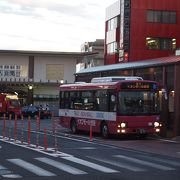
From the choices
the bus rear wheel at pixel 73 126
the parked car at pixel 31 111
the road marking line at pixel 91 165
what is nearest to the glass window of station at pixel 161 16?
the parked car at pixel 31 111

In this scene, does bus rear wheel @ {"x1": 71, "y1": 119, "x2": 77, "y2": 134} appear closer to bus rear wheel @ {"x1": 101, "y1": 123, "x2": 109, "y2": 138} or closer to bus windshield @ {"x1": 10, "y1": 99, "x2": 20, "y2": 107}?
bus rear wheel @ {"x1": 101, "y1": 123, "x2": 109, "y2": 138}

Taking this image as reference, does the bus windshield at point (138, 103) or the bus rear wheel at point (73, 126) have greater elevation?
the bus windshield at point (138, 103)

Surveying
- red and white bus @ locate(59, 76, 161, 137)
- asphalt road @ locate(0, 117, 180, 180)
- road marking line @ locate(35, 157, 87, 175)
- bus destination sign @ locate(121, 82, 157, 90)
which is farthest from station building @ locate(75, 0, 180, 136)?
road marking line @ locate(35, 157, 87, 175)

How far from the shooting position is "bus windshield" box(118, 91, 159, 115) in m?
26.2

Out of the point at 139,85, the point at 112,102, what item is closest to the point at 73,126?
the point at 112,102

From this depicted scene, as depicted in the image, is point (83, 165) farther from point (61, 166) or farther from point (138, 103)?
point (138, 103)

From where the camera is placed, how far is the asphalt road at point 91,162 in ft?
44.3

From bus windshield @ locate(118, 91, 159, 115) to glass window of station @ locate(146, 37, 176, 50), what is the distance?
36949 mm

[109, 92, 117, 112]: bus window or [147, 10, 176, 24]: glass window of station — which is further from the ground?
[147, 10, 176, 24]: glass window of station

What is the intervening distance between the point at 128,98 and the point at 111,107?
0.96m

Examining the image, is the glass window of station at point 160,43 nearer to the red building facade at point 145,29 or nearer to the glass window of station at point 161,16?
the red building facade at point 145,29

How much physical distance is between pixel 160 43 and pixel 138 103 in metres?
38.3

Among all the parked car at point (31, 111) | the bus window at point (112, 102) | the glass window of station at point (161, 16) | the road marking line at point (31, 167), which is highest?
the glass window of station at point (161, 16)

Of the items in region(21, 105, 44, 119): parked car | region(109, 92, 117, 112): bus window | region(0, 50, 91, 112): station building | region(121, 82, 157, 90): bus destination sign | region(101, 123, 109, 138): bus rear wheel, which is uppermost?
region(0, 50, 91, 112): station building
